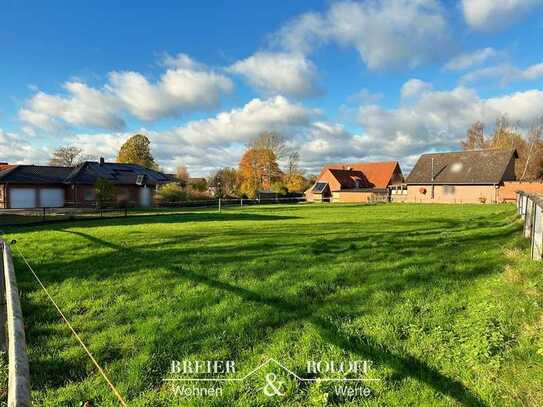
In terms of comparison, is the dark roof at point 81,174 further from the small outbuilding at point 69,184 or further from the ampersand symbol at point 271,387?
the ampersand symbol at point 271,387

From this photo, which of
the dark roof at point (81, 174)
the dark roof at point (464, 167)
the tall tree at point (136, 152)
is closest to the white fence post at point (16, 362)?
the dark roof at point (81, 174)

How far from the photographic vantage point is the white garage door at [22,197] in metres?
34.6

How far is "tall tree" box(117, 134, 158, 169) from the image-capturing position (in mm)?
62500

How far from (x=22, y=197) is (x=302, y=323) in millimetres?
40924

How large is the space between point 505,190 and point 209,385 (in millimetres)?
46174

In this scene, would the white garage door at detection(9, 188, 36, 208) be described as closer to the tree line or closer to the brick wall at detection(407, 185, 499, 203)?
the tree line

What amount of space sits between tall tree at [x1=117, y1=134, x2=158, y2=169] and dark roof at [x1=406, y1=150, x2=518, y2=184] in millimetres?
46627

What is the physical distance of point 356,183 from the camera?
200 ft

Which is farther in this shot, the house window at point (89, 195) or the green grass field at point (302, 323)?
the house window at point (89, 195)

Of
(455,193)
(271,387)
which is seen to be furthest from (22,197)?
(455,193)

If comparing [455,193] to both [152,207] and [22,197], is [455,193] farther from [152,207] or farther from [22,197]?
[22,197]

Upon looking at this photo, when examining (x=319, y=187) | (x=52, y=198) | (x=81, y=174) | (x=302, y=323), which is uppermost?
(x=81, y=174)

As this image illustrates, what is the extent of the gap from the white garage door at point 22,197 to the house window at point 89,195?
4.80m

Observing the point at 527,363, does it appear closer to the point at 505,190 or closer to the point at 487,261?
the point at 487,261
